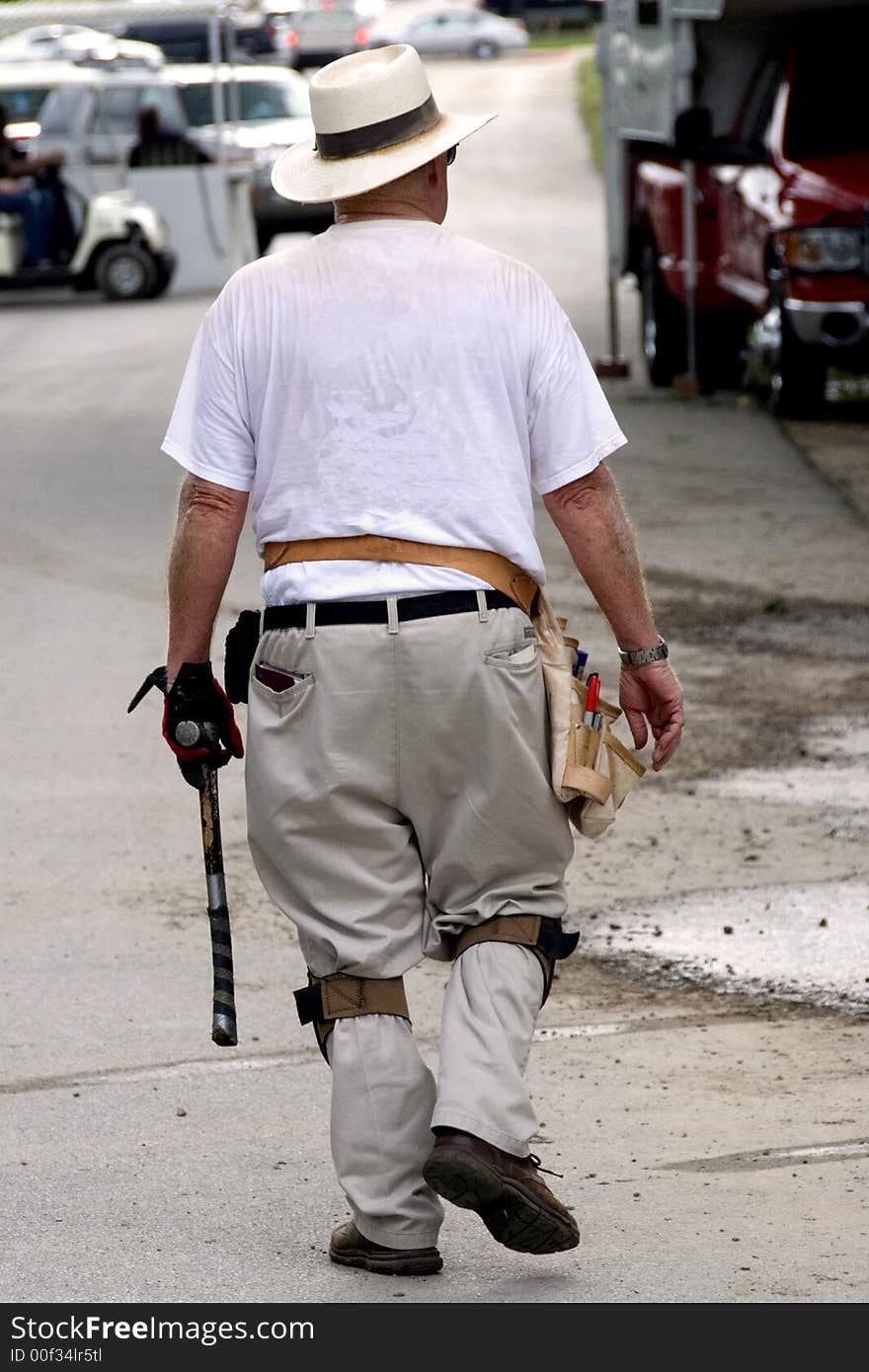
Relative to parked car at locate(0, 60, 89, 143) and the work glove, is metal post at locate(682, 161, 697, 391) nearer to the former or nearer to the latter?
the work glove

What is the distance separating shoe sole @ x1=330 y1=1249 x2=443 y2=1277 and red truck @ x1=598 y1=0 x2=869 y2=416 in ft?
32.7

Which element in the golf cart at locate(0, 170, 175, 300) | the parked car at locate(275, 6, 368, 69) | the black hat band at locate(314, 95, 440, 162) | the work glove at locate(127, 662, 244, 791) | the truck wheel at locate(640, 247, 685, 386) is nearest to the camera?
the black hat band at locate(314, 95, 440, 162)

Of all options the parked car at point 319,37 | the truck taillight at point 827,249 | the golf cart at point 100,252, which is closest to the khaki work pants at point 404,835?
the truck taillight at point 827,249

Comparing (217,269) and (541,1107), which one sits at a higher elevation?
(541,1107)

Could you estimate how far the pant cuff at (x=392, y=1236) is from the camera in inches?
151

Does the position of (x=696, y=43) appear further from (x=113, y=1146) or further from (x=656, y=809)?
(x=113, y=1146)

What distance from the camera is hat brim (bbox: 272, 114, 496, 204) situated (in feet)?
12.5

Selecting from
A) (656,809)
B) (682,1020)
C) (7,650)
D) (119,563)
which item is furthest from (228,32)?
(682,1020)

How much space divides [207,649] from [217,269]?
20.6 metres

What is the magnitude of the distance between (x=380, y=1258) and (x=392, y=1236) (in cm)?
5

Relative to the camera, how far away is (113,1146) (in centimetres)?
447

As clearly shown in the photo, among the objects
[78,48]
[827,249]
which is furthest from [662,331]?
[78,48]

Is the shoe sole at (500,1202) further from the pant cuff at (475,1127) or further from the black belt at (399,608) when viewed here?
the black belt at (399,608)

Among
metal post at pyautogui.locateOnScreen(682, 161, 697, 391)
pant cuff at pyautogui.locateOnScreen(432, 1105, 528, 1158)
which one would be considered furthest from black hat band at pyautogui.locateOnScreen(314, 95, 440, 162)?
metal post at pyautogui.locateOnScreen(682, 161, 697, 391)
